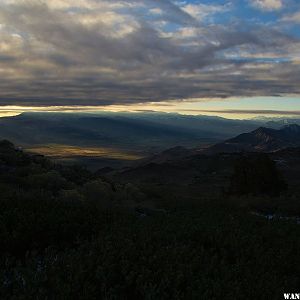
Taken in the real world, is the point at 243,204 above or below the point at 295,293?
below

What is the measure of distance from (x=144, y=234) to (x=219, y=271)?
1.67 metres

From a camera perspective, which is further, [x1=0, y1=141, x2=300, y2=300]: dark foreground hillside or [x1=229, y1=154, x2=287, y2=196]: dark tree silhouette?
[x1=229, y1=154, x2=287, y2=196]: dark tree silhouette

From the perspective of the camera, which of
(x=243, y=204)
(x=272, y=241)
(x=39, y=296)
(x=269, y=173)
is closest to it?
(x=39, y=296)

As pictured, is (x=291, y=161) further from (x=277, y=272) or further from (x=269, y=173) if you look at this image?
(x=277, y=272)

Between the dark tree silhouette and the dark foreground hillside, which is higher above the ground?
the dark foreground hillside

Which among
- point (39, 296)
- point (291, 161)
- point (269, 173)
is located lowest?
point (291, 161)

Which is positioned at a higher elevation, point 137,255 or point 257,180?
point 137,255

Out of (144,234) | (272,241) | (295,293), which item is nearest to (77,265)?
(144,234)

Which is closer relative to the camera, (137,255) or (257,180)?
(137,255)

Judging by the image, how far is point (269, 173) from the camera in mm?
28094

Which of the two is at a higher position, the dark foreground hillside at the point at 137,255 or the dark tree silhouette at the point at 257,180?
the dark foreground hillside at the point at 137,255

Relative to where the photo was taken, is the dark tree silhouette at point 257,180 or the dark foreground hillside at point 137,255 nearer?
the dark foreground hillside at point 137,255

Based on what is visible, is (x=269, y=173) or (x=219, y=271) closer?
(x=219, y=271)

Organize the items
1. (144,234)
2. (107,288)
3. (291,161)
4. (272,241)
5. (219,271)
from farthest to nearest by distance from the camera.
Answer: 1. (291,161)
2. (272,241)
3. (144,234)
4. (219,271)
5. (107,288)
